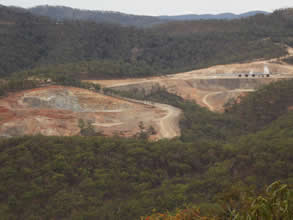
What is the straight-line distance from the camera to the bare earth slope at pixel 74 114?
23.1m

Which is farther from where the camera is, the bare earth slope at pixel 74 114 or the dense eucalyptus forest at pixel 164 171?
the bare earth slope at pixel 74 114

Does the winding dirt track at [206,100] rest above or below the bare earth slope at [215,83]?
below

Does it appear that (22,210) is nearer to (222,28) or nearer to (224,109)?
(224,109)

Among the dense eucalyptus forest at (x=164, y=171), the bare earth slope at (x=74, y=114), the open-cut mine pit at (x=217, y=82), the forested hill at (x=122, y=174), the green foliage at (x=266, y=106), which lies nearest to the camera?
the dense eucalyptus forest at (x=164, y=171)

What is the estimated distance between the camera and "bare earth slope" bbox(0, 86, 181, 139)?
2306cm

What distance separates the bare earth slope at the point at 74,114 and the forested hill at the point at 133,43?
1030 inches

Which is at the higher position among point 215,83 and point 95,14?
point 95,14

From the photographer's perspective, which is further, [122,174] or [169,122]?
[169,122]

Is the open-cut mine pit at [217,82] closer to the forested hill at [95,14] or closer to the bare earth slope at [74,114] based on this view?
the bare earth slope at [74,114]

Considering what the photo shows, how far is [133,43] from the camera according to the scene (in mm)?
69938

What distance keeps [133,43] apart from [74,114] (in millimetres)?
47149

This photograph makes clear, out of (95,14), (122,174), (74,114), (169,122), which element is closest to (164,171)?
(122,174)

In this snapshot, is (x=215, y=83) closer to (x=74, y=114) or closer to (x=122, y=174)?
(x=74, y=114)

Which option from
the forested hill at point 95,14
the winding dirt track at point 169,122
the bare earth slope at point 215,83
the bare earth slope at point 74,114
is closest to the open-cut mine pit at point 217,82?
the bare earth slope at point 215,83
